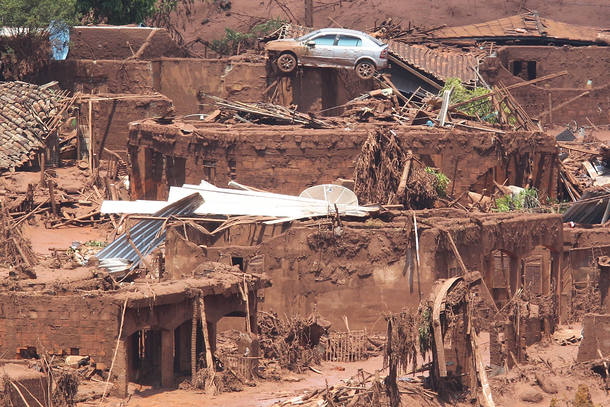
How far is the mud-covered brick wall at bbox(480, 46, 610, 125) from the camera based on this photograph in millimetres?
56281

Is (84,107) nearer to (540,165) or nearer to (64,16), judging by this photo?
(64,16)

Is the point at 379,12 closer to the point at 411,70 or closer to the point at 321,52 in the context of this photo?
the point at 411,70

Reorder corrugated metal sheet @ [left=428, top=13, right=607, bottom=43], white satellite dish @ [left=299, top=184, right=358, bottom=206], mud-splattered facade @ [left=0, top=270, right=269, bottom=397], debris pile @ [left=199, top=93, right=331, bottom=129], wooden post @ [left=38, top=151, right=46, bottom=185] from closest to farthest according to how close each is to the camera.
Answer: mud-splattered facade @ [left=0, top=270, right=269, bottom=397], white satellite dish @ [left=299, top=184, right=358, bottom=206], debris pile @ [left=199, top=93, right=331, bottom=129], wooden post @ [left=38, top=151, right=46, bottom=185], corrugated metal sheet @ [left=428, top=13, right=607, bottom=43]

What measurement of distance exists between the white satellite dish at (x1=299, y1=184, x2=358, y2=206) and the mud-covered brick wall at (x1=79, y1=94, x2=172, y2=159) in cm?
1200

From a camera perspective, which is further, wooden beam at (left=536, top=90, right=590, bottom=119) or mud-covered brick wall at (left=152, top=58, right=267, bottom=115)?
wooden beam at (left=536, top=90, right=590, bottom=119)

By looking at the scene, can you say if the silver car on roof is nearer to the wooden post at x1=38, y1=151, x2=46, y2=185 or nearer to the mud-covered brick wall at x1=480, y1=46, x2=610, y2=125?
the wooden post at x1=38, y1=151, x2=46, y2=185

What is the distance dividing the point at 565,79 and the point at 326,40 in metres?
11.7

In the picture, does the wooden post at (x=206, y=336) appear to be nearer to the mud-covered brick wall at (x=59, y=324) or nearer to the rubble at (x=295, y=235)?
the rubble at (x=295, y=235)

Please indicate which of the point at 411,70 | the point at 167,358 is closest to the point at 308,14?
the point at 411,70

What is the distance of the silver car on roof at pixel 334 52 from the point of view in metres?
48.0

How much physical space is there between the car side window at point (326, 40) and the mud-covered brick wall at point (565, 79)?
9.25m

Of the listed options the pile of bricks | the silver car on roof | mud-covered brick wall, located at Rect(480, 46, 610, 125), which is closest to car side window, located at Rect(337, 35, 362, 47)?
the silver car on roof

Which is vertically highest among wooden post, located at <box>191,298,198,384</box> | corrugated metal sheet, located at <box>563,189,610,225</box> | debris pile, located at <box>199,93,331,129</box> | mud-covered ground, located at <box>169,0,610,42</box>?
mud-covered ground, located at <box>169,0,610,42</box>

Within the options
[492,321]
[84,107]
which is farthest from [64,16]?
[492,321]
